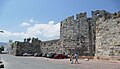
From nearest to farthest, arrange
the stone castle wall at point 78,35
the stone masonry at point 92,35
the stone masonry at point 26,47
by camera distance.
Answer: the stone masonry at point 92,35, the stone castle wall at point 78,35, the stone masonry at point 26,47

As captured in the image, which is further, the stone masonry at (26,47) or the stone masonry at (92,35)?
Answer: the stone masonry at (26,47)

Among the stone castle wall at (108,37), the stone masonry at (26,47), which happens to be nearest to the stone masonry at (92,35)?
the stone castle wall at (108,37)

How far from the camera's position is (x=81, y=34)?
44.9 metres

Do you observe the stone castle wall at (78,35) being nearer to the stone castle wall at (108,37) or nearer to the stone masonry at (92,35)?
the stone masonry at (92,35)

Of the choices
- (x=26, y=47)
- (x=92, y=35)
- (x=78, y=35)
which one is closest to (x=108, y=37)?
(x=92, y=35)

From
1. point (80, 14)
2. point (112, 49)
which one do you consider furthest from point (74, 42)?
point (112, 49)

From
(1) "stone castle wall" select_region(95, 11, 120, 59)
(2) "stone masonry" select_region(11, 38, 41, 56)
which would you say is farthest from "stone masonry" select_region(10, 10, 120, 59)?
(2) "stone masonry" select_region(11, 38, 41, 56)

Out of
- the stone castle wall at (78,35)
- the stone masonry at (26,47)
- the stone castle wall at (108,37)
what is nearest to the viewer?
the stone castle wall at (108,37)

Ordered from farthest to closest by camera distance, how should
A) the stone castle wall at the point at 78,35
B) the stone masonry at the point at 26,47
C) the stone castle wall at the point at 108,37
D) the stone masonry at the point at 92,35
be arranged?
1. the stone masonry at the point at 26,47
2. the stone castle wall at the point at 78,35
3. the stone masonry at the point at 92,35
4. the stone castle wall at the point at 108,37

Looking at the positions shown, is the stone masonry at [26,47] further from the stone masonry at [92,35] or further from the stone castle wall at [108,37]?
the stone castle wall at [108,37]

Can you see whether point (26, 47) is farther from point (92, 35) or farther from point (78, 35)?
point (92, 35)

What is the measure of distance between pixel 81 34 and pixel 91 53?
13.8ft

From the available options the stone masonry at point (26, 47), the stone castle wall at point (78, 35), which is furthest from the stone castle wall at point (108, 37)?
the stone masonry at point (26, 47)

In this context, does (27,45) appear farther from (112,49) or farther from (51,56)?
(112,49)
